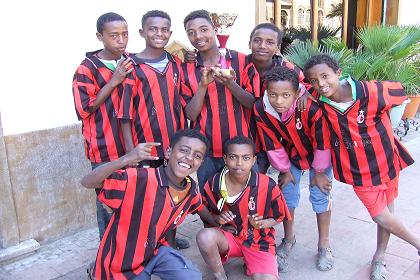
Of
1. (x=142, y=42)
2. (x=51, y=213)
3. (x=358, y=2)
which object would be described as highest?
(x=358, y=2)

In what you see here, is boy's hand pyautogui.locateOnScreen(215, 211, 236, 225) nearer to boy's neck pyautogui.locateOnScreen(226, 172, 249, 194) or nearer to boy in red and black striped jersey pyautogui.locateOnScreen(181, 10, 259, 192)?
boy's neck pyautogui.locateOnScreen(226, 172, 249, 194)

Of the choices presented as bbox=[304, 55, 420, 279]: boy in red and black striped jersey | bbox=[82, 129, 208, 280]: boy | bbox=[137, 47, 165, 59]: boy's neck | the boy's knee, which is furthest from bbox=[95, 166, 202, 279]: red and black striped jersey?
bbox=[304, 55, 420, 279]: boy in red and black striped jersey

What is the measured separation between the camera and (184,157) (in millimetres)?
2391

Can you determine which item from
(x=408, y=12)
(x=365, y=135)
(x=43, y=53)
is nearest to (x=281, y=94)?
(x=365, y=135)

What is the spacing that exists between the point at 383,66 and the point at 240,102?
350cm

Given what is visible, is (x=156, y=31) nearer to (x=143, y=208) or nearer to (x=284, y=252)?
(x=143, y=208)

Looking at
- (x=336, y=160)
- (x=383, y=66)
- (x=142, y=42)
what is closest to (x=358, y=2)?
(x=383, y=66)

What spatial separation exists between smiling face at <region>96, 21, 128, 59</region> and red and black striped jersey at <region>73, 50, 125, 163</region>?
11 cm

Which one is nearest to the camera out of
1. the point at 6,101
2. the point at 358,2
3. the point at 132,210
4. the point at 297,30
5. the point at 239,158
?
the point at 132,210

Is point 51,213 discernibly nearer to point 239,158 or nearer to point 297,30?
point 239,158

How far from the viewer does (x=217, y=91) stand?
284 centimetres

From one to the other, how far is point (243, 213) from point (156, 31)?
1267 millimetres

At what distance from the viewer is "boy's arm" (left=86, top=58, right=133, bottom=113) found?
8.41 feet

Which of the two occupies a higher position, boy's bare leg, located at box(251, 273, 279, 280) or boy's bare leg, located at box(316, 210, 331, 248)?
boy's bare leg, located at box(316, 210, 331, 248)
